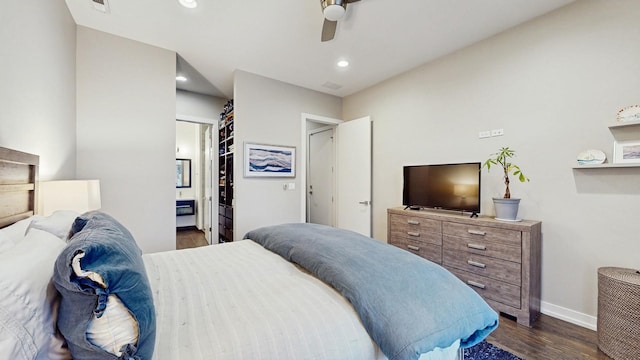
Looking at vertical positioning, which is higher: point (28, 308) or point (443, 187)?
point (443, 187)

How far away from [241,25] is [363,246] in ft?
7.84

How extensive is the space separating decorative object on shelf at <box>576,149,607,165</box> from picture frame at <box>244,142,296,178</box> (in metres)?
3.13

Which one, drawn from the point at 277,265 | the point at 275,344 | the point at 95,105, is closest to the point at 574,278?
the point at 277,265

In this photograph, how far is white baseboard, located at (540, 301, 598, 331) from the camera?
2115 mm

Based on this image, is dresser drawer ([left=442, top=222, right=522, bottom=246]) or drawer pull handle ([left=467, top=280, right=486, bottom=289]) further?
drawer pull handle ([left=467, top=280, right=486, bottom=289])

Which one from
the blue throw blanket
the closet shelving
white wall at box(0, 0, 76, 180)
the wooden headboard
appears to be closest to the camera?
the blue throw blanket

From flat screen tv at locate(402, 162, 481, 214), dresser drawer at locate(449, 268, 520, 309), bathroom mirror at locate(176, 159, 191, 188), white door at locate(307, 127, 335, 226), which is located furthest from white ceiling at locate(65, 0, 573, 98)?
bathroom mirror at locate(176, 159, 191, 188)

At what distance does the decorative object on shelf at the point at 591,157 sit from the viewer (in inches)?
80.4

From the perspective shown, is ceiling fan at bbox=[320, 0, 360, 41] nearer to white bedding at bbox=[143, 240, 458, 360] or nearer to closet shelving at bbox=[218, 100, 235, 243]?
white bedding at bbox=[143, 240, 458, 360]

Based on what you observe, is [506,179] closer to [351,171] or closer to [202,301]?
[351,171]

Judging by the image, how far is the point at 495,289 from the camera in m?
2.32

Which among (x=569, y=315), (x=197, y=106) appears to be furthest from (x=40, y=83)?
(x=569, y=315)

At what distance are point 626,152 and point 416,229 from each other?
1764mm

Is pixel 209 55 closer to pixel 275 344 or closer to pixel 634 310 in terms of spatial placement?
pixel 275 344
